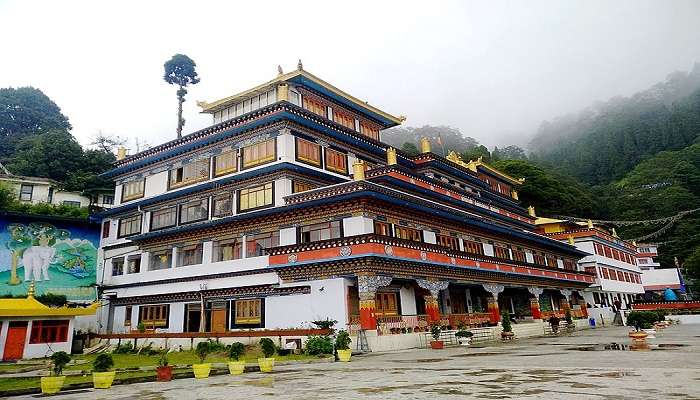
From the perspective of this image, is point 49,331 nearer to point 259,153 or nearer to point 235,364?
point 259,153

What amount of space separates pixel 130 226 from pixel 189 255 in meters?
7.94

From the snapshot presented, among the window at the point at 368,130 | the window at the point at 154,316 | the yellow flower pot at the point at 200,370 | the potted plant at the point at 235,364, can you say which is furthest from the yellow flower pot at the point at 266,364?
the window at the point at 368,130

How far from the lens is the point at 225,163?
31484mm

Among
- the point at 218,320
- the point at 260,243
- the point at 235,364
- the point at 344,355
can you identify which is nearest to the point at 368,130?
the point at 260,243

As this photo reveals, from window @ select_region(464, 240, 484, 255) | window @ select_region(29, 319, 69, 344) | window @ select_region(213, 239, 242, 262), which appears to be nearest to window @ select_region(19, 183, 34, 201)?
window @ select_region(29, 319, 69, 344)

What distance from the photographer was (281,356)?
21406mm

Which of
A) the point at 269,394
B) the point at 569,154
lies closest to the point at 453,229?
the point at 269,394

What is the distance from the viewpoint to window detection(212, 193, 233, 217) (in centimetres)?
3066

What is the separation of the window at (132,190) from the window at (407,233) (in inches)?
819

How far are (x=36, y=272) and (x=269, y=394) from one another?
3239cm

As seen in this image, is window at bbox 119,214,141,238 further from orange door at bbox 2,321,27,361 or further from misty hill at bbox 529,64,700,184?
misty hill at bbox 529,64,700,184

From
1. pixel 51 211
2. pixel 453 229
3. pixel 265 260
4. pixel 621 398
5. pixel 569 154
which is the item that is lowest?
pixel 621 398

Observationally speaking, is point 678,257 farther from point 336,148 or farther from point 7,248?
point 7,248

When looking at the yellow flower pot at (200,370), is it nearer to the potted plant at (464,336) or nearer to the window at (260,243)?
the window at (260,243)
